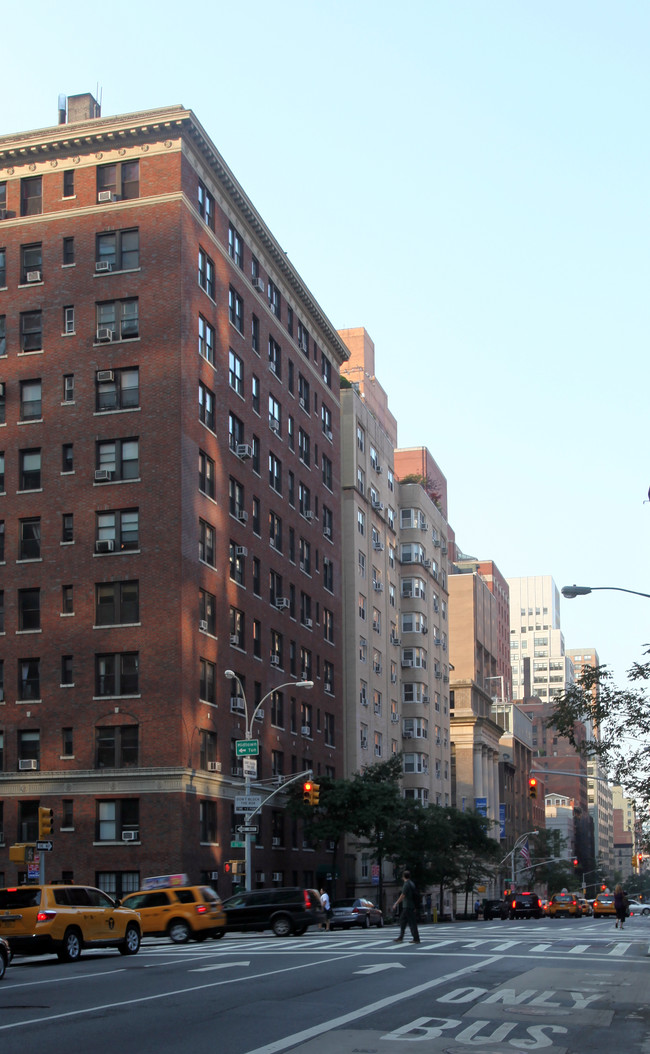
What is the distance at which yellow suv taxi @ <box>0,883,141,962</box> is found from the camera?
27.8 m

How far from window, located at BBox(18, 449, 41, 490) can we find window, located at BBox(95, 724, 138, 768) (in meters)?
11.7

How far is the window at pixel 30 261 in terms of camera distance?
5872 cm

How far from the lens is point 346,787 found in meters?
65.3

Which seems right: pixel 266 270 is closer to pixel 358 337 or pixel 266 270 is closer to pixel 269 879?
pixel 269 879

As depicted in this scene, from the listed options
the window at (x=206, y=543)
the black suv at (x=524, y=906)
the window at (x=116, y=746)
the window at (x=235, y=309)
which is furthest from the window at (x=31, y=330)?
the black suv at (x=524, y=906)

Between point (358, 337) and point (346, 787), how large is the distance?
56418 millimetres

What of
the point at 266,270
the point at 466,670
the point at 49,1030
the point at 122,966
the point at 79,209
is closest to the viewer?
the point at 49,1030

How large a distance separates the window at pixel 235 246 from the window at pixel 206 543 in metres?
15.3

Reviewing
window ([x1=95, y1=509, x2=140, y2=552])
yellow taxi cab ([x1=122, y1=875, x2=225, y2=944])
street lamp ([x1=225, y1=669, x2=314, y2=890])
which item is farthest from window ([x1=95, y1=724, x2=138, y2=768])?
yellow taxi cab ([x1=122, y1=875, x2=225, y2=944])

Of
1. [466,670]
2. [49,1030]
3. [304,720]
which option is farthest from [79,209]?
[466,670]

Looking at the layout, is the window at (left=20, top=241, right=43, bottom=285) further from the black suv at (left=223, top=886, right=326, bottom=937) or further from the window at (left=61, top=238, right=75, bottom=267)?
the black suv at (left=223, top=886, right=326, bottom=937)

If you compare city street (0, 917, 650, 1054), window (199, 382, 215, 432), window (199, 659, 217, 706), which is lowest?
city street (0, 917, 650, 1054)

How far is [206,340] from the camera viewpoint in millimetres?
59188

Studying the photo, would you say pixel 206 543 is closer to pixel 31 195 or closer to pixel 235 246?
pixel 235 246
